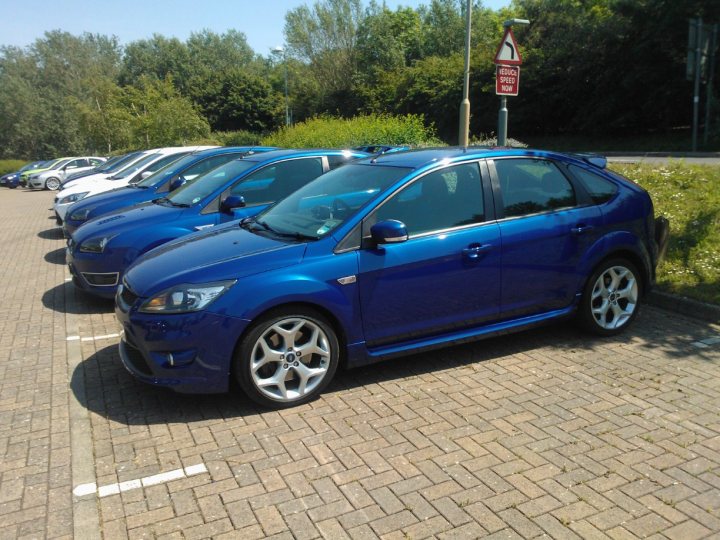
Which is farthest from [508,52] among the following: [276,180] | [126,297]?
[126,297]

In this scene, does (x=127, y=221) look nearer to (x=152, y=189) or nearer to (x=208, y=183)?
(x=208, y=183)

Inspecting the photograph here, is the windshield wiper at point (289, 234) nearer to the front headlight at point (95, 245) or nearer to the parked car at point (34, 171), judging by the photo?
the front headlight at point (95, 245)

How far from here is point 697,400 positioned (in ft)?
13.9

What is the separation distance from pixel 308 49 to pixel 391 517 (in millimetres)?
58498

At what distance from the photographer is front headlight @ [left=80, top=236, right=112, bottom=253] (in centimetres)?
674

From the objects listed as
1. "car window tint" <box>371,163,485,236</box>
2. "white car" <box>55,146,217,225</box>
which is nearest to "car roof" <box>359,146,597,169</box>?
"car window tint" <box>371,163,485,236</box>

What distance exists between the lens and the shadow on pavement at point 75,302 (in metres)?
6.92

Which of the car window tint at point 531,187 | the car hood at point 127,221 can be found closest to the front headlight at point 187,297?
the car window tint at point 531,187

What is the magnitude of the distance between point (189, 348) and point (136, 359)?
0.56 meters

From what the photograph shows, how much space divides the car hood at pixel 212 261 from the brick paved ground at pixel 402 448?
87cm

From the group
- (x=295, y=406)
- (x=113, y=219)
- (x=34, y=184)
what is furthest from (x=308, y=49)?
(x=295, y=406)

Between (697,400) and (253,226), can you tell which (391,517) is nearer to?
(697,400)

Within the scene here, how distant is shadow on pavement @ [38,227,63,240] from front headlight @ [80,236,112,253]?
647cm

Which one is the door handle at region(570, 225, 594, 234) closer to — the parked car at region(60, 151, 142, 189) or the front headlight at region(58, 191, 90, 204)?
the front headlight at region(58, 191, 90, 204)
